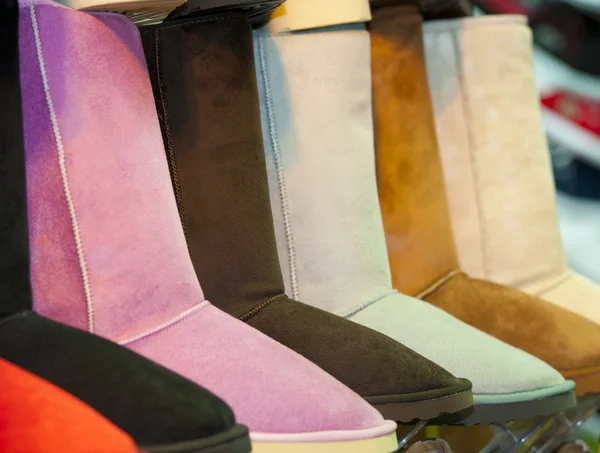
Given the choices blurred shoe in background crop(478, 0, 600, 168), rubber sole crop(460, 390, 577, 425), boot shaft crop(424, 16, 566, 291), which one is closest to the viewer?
rubber sole crop(460, 390, 577, 425)

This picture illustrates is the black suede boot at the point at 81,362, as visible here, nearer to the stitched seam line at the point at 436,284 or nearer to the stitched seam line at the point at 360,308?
the stitched seam line at the point at 360,308

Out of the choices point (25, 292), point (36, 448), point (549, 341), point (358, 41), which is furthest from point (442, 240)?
point (36, 448)

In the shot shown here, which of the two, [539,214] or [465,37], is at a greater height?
[465,37]

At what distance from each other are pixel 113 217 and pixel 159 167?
77 mm

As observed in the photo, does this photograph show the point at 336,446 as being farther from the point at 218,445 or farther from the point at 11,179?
the point at 11,179

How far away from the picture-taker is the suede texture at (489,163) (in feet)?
4.46

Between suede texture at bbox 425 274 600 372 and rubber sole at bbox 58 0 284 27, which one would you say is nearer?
rubber sole at bbox 58 0 284 27

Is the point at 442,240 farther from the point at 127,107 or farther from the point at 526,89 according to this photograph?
the point at 127,107

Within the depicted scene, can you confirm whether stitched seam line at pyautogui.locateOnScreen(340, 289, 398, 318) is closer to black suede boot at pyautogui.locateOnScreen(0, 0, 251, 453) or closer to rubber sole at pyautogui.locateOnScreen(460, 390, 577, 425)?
rubber sole at pyautogui.locateOnScreen(460, 390, 577, 425)

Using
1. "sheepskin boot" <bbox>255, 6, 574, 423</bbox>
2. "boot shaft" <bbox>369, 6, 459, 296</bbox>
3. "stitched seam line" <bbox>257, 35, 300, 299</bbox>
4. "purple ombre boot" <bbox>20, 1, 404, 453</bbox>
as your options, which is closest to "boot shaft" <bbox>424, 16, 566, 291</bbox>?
"boot shaft" <bbox>369, 6, 459, 296</bbox>

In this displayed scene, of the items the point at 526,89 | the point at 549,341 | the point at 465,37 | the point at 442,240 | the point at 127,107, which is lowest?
the point at 549,341

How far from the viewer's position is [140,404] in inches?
24.0

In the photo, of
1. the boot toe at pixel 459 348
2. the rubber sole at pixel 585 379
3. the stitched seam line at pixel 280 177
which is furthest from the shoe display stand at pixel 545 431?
the stitched seam line at pixel 280 177

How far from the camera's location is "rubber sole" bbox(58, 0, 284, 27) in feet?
2.52
